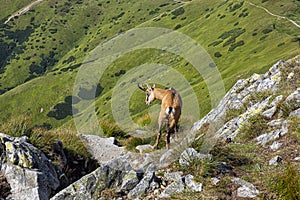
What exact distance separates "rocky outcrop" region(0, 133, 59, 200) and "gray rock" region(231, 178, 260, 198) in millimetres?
5658

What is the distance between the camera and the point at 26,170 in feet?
35.6

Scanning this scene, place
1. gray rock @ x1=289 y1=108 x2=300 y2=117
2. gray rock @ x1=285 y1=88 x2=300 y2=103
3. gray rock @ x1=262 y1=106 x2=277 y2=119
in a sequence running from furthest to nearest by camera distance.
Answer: gray rock @ x1=262 y1=106 x2=277 y2=119, gray rock @ x1=285 y1=88 x2=300 y2=103, gray rock @ x1=289 y1=108 x2=300 y2=117

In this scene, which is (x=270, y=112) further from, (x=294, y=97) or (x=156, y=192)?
(x=156, y=192)

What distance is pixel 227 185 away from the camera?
872 centimetres

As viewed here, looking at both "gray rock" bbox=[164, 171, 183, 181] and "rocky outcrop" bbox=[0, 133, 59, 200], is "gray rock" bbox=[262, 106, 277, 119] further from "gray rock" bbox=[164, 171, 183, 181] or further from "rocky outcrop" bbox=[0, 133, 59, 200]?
"rocky outcrop" bbox=[0, 133, 59, 200]

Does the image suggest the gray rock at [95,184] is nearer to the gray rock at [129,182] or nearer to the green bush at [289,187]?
the gray rock at [129,182]

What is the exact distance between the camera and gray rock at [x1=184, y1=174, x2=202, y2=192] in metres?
8.55

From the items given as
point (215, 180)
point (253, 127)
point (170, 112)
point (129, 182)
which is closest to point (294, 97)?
point (253, 127)

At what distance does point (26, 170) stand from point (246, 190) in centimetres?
638

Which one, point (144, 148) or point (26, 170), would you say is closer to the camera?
point (26, 170)

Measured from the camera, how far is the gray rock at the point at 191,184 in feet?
28.1

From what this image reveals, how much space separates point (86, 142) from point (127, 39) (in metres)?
185

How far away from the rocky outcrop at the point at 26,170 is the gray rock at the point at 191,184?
4488 millimetres

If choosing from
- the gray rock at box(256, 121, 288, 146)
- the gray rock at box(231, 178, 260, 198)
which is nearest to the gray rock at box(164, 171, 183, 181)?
the gray rock at box(231, 178, 260, 198)
